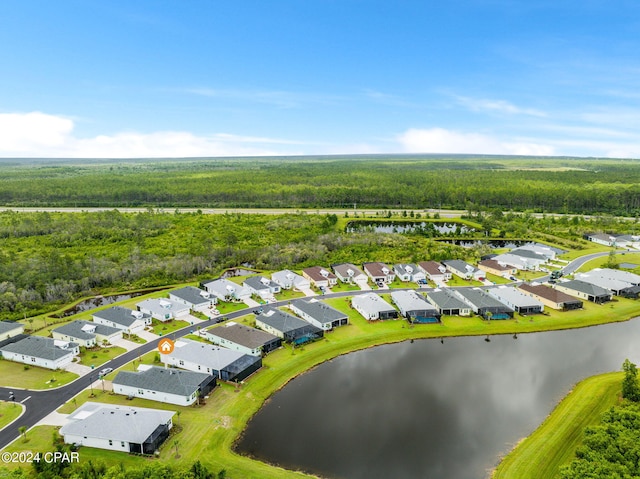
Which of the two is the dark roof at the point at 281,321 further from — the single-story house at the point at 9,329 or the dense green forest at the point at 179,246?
the single-story house at the point at 9,329

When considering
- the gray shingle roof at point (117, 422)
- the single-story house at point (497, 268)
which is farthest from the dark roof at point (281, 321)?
the single-story house at point (497, 268)

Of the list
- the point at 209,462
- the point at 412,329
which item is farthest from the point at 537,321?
the point at 209,462

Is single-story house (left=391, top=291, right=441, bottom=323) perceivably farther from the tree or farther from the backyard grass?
the tree

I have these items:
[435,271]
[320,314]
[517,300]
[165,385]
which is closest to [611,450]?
[320,314]

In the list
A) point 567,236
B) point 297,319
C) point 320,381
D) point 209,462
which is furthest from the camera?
point 567,236

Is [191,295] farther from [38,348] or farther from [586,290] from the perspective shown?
[586,290]

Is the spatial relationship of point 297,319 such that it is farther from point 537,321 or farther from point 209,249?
point 209,249

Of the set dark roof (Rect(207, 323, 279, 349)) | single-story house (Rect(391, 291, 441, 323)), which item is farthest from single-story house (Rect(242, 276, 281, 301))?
single-story house (Rect(391, 291, 441, 323))
